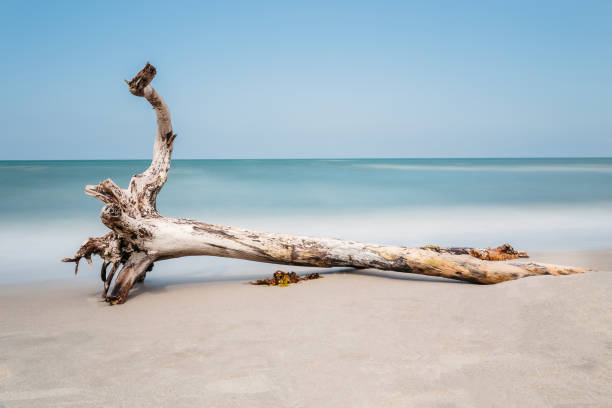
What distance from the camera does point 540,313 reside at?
107 inches

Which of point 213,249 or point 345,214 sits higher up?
point 345,214

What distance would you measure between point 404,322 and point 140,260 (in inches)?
87.0

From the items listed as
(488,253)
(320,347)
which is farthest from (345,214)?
(320,347)

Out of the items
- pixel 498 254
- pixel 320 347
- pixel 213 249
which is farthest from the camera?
pixel 498 254

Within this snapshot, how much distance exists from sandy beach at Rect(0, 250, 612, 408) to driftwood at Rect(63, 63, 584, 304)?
0.99ft

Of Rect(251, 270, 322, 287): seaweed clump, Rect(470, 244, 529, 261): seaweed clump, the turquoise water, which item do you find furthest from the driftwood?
the turquoise water

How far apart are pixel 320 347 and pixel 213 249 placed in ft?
5.96

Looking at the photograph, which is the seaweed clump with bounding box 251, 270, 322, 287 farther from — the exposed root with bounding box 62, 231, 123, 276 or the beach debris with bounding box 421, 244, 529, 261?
the beach debris with bounding box 421, 244, 529, 261

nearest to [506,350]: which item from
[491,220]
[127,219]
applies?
[127,219]

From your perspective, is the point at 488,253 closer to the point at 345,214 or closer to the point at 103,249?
the point at 103,249

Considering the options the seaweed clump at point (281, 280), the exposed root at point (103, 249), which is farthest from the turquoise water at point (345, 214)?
the seaweed clump at point (281, 280)

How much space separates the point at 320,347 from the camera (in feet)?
7.88

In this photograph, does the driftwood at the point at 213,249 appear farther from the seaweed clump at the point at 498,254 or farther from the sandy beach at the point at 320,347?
the seaweed clump at the point at 498,254

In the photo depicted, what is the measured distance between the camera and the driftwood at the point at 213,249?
3734 millimetres
